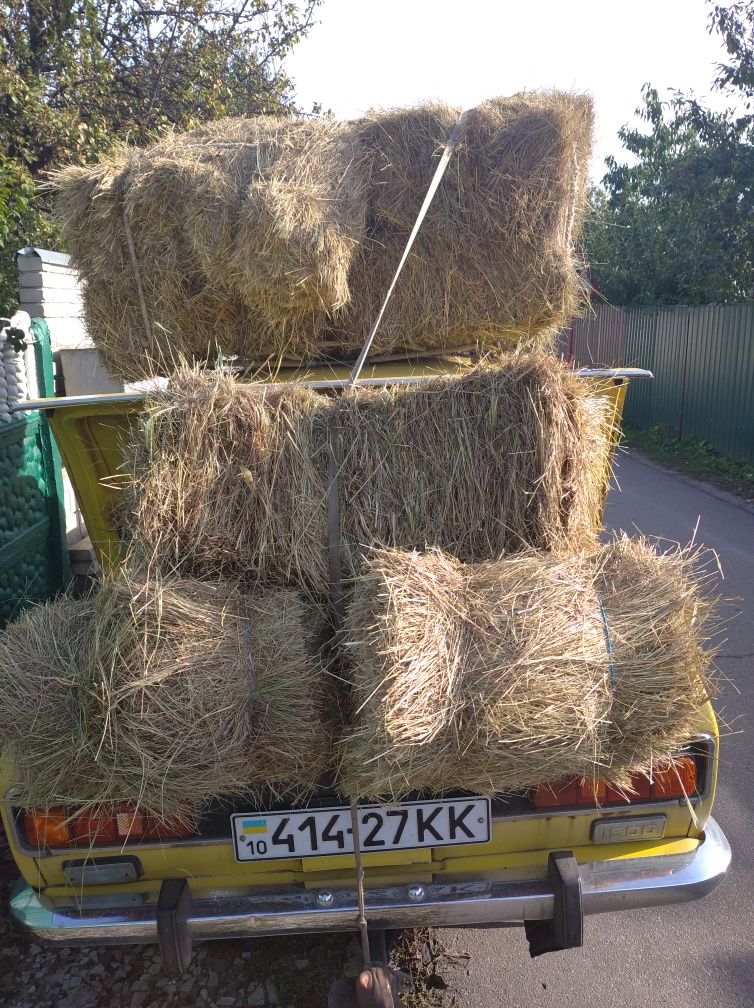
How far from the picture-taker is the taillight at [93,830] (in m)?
Result: 2.23

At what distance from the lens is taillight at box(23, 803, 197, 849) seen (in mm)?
2229

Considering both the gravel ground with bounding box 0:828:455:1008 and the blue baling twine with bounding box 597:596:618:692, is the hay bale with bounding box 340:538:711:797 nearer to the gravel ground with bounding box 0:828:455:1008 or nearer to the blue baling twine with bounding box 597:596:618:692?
the blue baling twine with bounding box 597:596:618:692

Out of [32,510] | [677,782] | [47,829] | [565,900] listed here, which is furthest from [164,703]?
[32,510]

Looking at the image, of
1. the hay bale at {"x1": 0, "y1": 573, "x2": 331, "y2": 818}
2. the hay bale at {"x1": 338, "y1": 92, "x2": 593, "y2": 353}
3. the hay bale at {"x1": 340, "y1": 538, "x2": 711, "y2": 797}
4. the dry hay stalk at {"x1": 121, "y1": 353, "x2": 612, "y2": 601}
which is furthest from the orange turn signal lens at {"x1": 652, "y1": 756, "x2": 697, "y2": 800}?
the hay bale at {"x1": 338, "y1": 92, "x2": 593, "y2": 353}

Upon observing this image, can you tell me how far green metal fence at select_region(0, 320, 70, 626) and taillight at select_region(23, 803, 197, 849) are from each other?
4.89 ft

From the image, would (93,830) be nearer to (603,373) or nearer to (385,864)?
(385,864)

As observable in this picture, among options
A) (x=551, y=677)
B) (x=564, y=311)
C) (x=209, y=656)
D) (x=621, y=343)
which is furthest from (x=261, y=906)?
(x=621, y=343)

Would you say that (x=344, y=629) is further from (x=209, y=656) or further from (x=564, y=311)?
(x=564, y=311)

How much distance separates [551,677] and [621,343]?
15097 mm

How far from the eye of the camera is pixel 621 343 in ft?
52.1

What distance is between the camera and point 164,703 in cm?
203

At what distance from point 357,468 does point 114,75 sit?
30.9ft

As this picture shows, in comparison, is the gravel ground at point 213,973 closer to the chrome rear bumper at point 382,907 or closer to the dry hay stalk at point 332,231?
the chrome rear bumper at point 382,907

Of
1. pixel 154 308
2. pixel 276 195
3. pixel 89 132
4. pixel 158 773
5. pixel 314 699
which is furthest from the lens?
pixel 89 132
